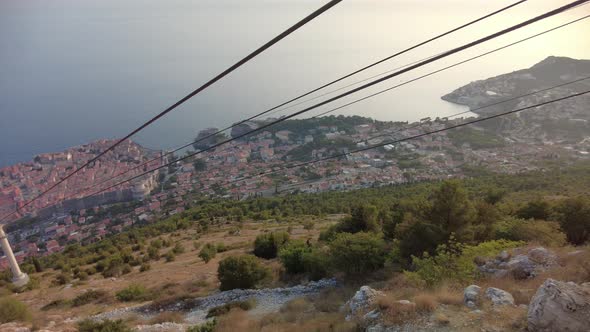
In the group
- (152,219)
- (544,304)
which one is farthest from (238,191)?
(544,304)

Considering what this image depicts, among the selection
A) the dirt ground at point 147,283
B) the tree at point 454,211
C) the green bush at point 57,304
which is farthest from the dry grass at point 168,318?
the tree at point 454,211

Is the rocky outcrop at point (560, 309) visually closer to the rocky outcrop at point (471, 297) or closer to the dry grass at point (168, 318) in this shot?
the rocky outcrop at point (471, 297)

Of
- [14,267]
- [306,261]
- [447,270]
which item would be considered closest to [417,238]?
[447,270]

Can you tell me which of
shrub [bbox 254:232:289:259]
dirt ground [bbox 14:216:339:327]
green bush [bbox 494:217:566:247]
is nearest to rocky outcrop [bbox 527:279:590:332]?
green bush [bbox 494:217:566:247]

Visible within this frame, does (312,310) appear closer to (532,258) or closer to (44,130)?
(532,258)

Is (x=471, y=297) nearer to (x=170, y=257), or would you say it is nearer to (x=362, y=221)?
(x=362, y=221)
